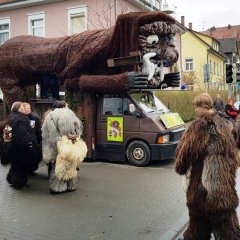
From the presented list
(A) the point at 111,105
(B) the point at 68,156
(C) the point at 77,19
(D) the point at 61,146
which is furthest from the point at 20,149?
(C) the point at 77,19

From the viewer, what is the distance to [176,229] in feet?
17.6

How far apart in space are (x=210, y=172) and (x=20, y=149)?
4.36m

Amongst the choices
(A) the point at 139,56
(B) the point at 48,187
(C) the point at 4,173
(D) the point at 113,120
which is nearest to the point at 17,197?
(B) the point at 48,187

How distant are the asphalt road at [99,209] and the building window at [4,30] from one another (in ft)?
57.0

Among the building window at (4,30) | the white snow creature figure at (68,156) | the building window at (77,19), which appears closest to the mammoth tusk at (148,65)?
the white snow creature figure at (68,156)

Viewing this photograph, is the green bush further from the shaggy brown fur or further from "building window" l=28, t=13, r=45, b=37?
the shaggy brown fur

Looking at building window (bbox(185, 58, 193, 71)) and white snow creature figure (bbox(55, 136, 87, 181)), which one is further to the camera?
building window (bbox(185, 58, 193, 71))

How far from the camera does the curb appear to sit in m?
5.08

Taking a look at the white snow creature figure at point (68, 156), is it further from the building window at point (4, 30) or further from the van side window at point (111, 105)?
the building window at point (4, 30)

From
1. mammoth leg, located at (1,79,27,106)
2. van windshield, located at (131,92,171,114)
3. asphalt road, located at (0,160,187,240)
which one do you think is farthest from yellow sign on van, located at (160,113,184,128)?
mammoth leg, located at (1,79,27,106)

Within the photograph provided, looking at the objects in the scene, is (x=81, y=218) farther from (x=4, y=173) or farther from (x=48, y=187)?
(x=4, y=173)

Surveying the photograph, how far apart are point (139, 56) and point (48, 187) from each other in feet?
13.2

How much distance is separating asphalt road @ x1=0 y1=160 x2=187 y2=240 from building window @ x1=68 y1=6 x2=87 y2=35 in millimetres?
13768

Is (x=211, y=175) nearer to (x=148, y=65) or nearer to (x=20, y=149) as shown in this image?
(x=20, y=149)
